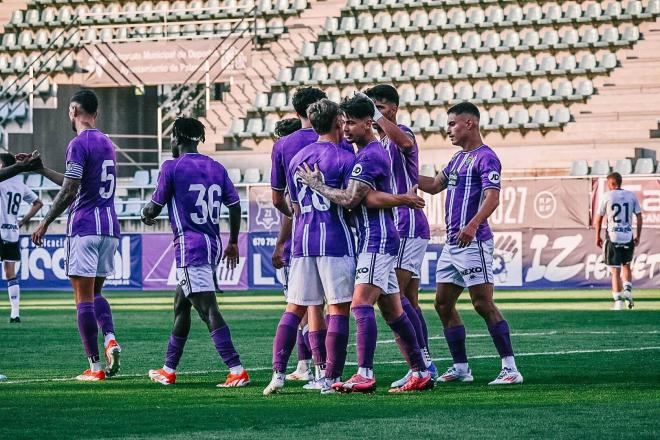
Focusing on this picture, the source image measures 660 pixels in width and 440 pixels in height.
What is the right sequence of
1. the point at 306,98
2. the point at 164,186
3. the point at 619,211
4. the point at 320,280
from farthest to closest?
the point at 619,211 → the point at 306,98 → the point at 164,186 → the point at 320,280

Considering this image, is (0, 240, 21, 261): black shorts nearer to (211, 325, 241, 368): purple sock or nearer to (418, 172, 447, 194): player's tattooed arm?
(211, 325, 241, 368): purple sock

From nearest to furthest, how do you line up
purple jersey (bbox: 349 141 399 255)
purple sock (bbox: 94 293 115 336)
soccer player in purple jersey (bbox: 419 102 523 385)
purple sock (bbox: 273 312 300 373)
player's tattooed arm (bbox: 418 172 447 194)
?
purple jersey (bbox: 349 141 399 255) → purple sock (bbox: 273 312 300 373) → soccer player in purple jersey (bbox: 419 102 523 385) → player's tattooed arm (bbox: 418 172 447 194) → purple sock (bbox: 94 293 115 336)

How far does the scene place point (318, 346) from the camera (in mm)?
9523

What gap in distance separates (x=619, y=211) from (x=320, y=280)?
41.4 ft

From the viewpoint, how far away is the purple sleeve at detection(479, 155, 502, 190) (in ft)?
32.2

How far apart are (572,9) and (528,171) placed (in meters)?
5.86

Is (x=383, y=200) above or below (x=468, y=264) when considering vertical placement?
above

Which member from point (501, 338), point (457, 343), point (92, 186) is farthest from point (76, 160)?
point (501, 338)

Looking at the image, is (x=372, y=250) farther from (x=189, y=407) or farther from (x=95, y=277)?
(x=95, y=277)

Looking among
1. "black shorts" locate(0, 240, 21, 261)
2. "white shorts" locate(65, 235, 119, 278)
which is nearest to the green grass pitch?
"white shorts" locate(65, 235, 119, 278)

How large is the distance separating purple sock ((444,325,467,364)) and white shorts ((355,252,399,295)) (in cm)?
130

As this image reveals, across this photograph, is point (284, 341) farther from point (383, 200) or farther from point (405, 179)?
point (405, 179)

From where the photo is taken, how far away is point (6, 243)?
19.3 metres

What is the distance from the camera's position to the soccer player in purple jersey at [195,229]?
980 cm
